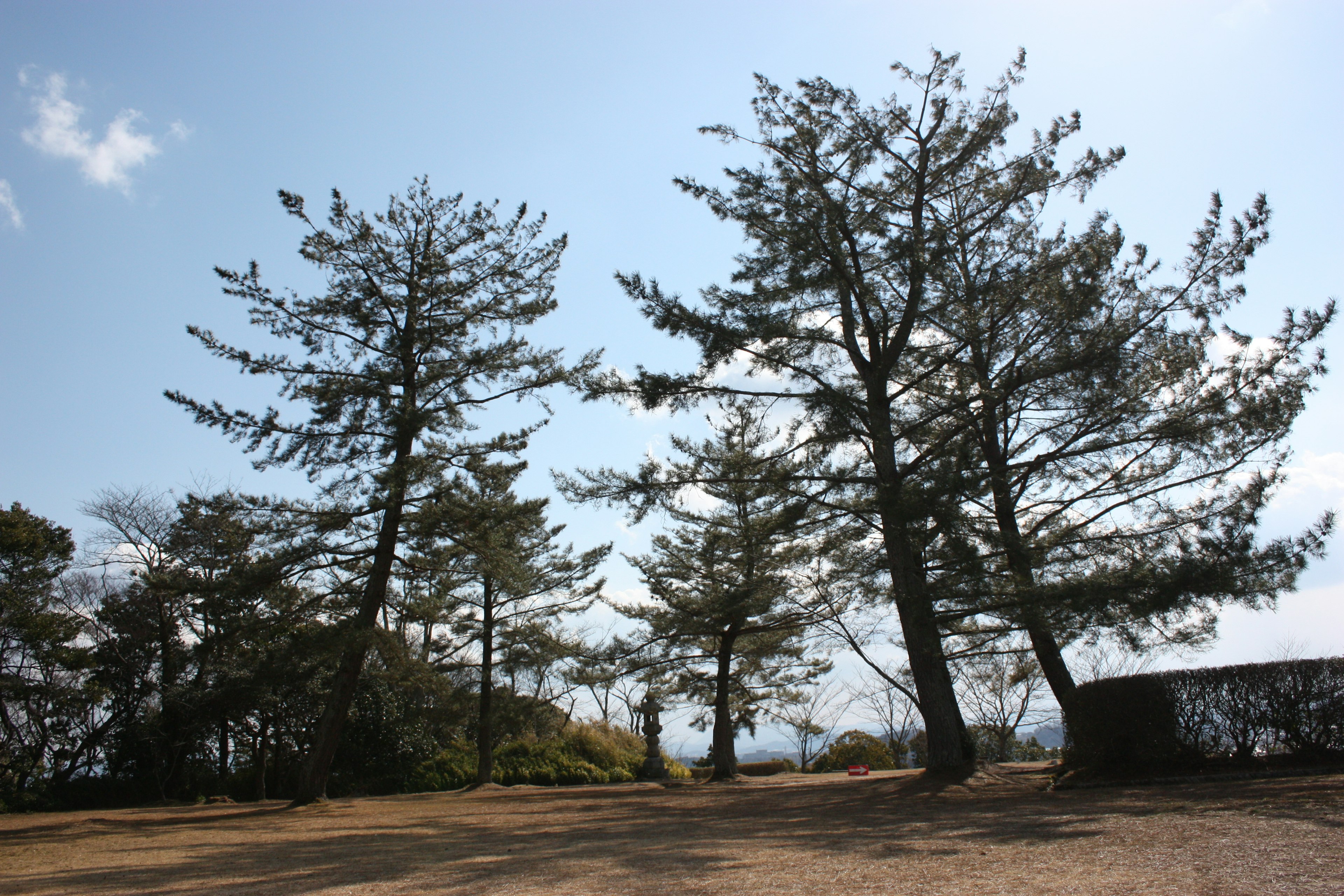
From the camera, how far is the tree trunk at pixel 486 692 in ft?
50.9

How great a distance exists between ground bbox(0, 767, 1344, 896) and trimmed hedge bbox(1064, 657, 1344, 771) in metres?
0.65

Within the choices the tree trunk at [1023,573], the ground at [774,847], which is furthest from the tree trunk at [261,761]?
the tree trunk at [1023,573]

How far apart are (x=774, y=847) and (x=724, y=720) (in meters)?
10.6

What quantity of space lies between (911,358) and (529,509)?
618 centimetres

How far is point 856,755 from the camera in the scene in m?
19.8

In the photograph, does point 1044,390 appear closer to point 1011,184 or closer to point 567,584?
point 1011,184

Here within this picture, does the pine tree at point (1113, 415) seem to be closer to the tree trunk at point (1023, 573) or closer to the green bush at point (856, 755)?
the tree trunk at point (1023, 573)

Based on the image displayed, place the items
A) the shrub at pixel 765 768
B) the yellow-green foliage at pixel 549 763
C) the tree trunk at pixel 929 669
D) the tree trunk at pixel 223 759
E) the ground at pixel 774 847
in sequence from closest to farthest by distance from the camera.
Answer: the ground at pixel 774 847 < the tree trunk at pixel 929 669 < the tree trunk at pixel 223 759 < the yellow-green foliage at pixel 549 763 < the shrub at pixel 765 768

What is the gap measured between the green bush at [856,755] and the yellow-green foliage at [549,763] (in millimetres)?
4058

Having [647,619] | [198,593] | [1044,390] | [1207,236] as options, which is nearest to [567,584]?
[647,619]

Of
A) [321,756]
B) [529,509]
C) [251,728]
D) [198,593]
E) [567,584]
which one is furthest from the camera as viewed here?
[567,584]

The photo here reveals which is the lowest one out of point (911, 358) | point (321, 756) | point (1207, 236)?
point (321, 756)

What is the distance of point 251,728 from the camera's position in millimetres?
14359

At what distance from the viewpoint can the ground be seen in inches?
145
